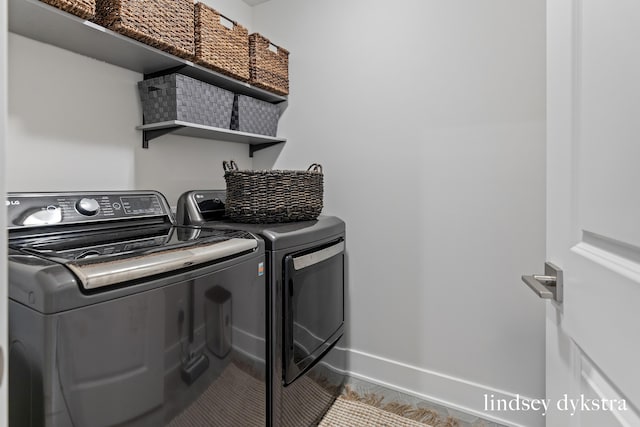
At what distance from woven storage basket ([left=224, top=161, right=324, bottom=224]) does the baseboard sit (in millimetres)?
987

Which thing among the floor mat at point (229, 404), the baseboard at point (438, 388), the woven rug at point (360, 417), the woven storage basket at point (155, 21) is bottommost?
the woven rug at point (360, 417)

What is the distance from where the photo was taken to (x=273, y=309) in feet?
4.30

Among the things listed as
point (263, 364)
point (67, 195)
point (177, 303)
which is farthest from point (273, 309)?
point (67, 195)

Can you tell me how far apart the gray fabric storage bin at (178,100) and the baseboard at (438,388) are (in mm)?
1550

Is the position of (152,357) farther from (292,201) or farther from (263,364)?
(292,201)

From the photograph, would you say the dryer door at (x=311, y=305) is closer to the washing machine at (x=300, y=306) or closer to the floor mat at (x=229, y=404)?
the washing machine at (x=300, y=306)

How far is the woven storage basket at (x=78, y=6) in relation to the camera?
1068mm

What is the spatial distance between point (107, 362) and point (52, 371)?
99 millimetres

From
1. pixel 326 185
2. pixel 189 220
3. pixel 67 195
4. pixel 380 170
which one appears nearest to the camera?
pixel 67 195

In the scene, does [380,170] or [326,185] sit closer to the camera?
[380,170]

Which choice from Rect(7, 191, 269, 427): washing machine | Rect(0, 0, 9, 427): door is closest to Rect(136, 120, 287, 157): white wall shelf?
Rect(7, 191, 269, 427): washing machine

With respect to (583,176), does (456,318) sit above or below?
below

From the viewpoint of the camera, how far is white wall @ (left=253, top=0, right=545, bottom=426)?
61.1 inches

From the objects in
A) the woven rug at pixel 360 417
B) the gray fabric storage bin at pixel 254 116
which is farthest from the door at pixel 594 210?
the gray fabric storage bin at pixel 254 116
